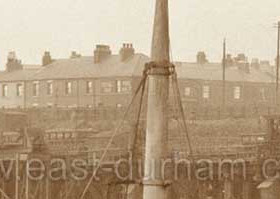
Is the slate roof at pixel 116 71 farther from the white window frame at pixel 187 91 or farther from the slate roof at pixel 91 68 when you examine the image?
the white window frame at pixel 187 91

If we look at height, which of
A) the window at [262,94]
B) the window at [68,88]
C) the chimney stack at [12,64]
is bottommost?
the window at [262,94]

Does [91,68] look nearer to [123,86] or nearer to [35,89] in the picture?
[123,86]

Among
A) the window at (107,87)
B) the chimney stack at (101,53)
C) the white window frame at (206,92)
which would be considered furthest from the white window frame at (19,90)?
the white window frame at (206,92)

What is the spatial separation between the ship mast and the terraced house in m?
36.5

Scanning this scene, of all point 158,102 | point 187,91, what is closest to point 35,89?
point 187,91

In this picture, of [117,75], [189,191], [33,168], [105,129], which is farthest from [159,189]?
[117,75]

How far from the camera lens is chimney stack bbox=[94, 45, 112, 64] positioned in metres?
52.2

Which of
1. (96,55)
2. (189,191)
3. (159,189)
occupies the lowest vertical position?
(189,191)

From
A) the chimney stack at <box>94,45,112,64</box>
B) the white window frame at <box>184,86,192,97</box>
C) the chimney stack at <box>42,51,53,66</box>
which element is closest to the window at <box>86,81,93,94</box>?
the chimney stack at <box>94,45,112,64</box>

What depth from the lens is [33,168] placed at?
669 inches

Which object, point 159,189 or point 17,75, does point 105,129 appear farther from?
point 159,189

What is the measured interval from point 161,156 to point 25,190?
900 centimetres

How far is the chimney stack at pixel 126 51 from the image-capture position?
51.2 metres

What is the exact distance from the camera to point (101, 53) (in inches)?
2076
